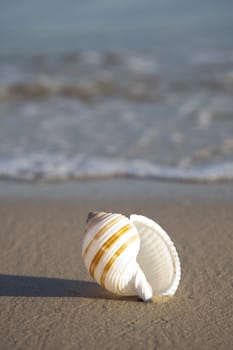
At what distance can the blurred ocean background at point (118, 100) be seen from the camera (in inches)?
191

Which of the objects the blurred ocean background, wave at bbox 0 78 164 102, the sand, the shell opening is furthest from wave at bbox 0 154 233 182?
wave at bbox 0 78 164 102

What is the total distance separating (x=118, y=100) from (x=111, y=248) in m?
5.35

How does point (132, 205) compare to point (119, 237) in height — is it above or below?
below

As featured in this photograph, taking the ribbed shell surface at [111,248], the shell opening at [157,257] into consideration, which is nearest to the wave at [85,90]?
the shell opening at [157,257]

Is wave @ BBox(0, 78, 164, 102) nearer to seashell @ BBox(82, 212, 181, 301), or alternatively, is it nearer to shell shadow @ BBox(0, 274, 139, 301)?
shell shadow @ BBox(0, 274, 139, 301)

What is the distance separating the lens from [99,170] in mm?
4637

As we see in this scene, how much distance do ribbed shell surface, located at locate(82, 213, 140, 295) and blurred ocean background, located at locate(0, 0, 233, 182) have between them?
2125 mm

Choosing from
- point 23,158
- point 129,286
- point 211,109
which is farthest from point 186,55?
point 129,286

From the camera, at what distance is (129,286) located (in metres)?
2.36

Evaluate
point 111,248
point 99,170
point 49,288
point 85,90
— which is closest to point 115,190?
point 99,170

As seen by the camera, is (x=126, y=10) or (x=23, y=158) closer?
(x=23, y=158)

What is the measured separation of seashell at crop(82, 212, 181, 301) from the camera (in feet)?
7.47

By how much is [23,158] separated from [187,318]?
2.96 metres

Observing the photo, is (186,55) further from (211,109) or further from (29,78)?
(211,109)
